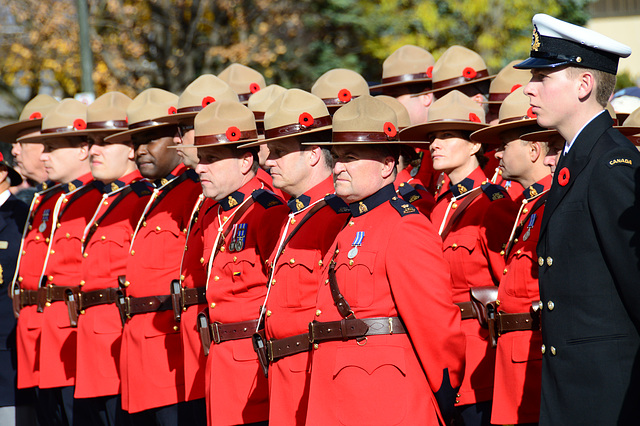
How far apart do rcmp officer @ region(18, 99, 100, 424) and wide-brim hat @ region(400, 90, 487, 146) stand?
3.00 metres

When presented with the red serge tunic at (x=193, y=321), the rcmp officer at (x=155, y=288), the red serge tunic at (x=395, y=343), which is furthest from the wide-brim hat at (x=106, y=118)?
the red serge tunic at (x=395, y=343)

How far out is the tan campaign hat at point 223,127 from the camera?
551 centimetres

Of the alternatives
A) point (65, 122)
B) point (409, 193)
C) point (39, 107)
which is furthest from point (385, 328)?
point (39, 107)

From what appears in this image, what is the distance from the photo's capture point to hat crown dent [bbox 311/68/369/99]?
23.3ft

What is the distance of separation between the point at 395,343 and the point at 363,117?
108 centimetres

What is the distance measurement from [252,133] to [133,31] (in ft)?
55.6

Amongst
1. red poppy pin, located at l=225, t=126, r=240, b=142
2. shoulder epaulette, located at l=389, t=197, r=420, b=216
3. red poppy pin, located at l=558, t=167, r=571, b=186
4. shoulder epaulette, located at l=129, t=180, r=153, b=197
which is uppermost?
red poppy pin, located at l=225, t=126, r=240, b=142

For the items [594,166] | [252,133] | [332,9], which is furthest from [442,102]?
[332,9]

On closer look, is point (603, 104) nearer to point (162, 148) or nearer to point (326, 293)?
point (326, 293)

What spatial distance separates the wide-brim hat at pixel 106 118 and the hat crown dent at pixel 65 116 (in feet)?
0.87

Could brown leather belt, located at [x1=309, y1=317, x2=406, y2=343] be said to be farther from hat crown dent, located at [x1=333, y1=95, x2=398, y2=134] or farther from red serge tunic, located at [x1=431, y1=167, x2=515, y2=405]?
red serge tunic, located at [x1=431, y1=167, x2=515, y2=405]

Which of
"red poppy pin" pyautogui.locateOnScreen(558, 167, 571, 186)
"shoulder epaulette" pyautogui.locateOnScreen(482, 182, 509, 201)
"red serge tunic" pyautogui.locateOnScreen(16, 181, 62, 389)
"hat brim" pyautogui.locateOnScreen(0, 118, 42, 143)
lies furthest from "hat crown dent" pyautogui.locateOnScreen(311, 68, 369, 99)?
"red poppy pin" pyautogui.locateOnScreen(558, 167, 571, 186)

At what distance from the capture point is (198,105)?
6.55 m

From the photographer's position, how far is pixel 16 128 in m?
8.66
